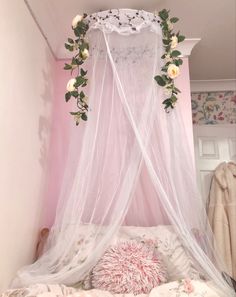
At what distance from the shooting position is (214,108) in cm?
304

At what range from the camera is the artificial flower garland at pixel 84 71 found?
5.52 feet

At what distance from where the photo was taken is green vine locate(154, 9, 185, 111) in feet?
5.50

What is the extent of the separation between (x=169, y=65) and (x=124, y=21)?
423mm

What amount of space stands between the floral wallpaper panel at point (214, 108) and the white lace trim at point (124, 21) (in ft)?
4.64

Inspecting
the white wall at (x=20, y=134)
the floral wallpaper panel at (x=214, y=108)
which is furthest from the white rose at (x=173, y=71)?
the floral wallpaper panel at (x=214, y=108)

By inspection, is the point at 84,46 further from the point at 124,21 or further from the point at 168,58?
the point at 168,58

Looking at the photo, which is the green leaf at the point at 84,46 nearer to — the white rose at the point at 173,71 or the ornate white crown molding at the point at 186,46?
the white rose at the point at 173,71

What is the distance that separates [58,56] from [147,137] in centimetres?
124

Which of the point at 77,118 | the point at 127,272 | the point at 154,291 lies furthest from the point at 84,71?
the point at 154,291

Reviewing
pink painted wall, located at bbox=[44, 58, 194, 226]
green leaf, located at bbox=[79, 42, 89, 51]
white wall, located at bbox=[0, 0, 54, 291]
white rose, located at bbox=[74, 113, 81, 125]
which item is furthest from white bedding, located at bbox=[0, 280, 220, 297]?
green leaf, located at bbox=[79, 42, 89, 51]

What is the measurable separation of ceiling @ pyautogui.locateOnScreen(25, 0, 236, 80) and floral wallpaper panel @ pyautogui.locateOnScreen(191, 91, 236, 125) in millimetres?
529

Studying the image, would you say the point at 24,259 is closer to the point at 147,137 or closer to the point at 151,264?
the point at 151,264

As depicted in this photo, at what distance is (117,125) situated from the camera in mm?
1725

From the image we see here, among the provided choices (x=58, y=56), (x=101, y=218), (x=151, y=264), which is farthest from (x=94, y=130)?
(x=58, y=56)
